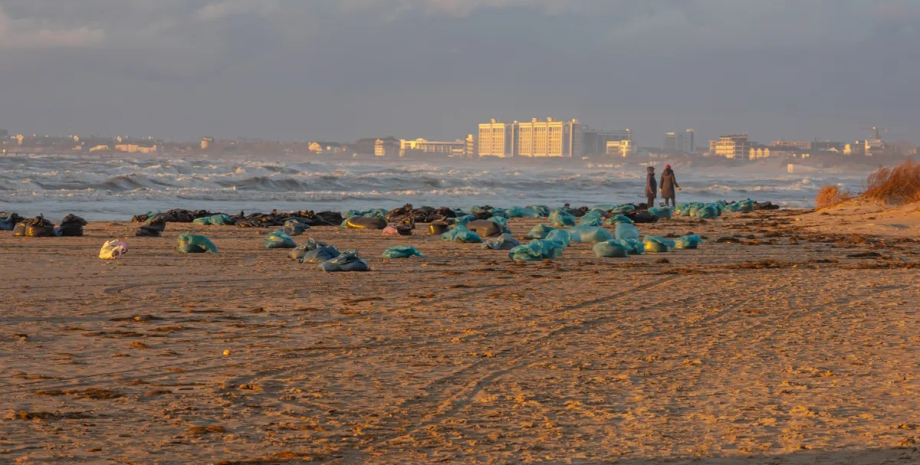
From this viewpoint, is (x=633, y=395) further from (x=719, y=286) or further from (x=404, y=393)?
(x=719, y=286)

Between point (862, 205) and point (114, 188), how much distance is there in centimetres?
2968

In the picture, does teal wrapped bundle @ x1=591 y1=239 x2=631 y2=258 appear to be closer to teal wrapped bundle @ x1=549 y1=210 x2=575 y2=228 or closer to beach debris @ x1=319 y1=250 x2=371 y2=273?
beach debris @ x1=319 y1=250 x2=371 y2=273

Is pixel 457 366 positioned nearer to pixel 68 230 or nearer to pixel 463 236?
pixel 463 236

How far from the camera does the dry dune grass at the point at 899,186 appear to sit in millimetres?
23375

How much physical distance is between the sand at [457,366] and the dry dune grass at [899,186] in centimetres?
1288

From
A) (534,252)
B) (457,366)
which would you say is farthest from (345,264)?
(457,366)

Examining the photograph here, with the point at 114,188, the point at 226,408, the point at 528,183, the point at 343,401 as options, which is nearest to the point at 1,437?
the point at 226,408

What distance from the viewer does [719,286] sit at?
1020cm

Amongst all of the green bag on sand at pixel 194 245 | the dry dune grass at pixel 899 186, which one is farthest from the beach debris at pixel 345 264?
the dry dune grass at pixel 899 186

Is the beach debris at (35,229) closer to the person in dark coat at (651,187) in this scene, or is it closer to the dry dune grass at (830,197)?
the person in dark coat at (651,187)

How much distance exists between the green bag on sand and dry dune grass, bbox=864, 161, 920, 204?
15.9 metres

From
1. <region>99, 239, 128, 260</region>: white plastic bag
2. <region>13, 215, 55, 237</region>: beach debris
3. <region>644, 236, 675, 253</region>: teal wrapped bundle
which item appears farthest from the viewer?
<region>13, 215, 55, 237</region>: beach debris

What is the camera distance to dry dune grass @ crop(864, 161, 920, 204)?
76.7 feet

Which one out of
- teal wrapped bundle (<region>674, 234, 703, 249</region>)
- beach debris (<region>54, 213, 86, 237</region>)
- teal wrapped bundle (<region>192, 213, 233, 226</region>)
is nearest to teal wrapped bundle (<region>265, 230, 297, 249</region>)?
beach debris (<region>54, 213, 86, 237</region>)
